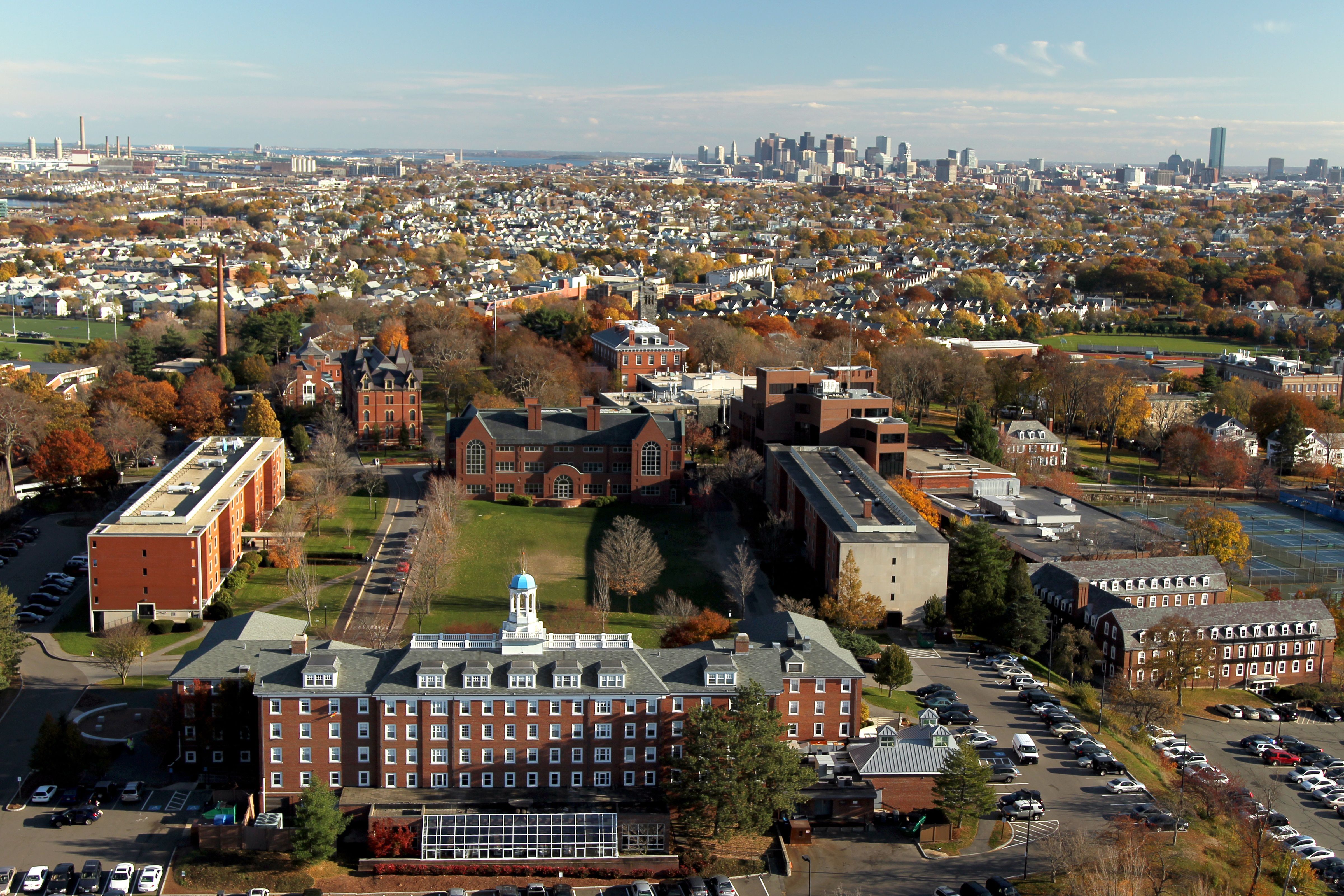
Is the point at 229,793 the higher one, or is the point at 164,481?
the point at 164,481

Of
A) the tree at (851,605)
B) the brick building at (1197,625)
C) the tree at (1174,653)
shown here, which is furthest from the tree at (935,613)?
the tree at (1174,653)

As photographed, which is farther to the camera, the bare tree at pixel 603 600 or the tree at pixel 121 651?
the bare tree at pixel 603 600

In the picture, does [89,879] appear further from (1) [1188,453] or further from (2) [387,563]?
(1) [1188,453]

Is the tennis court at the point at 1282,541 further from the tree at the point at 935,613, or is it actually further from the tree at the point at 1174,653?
the tree at the point at 935,613

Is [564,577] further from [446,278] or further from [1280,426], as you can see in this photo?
[446,278]

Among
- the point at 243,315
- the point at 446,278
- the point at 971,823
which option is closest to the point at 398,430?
the point at 243,315

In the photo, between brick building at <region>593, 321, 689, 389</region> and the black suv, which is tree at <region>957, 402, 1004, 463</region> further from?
the black suv
